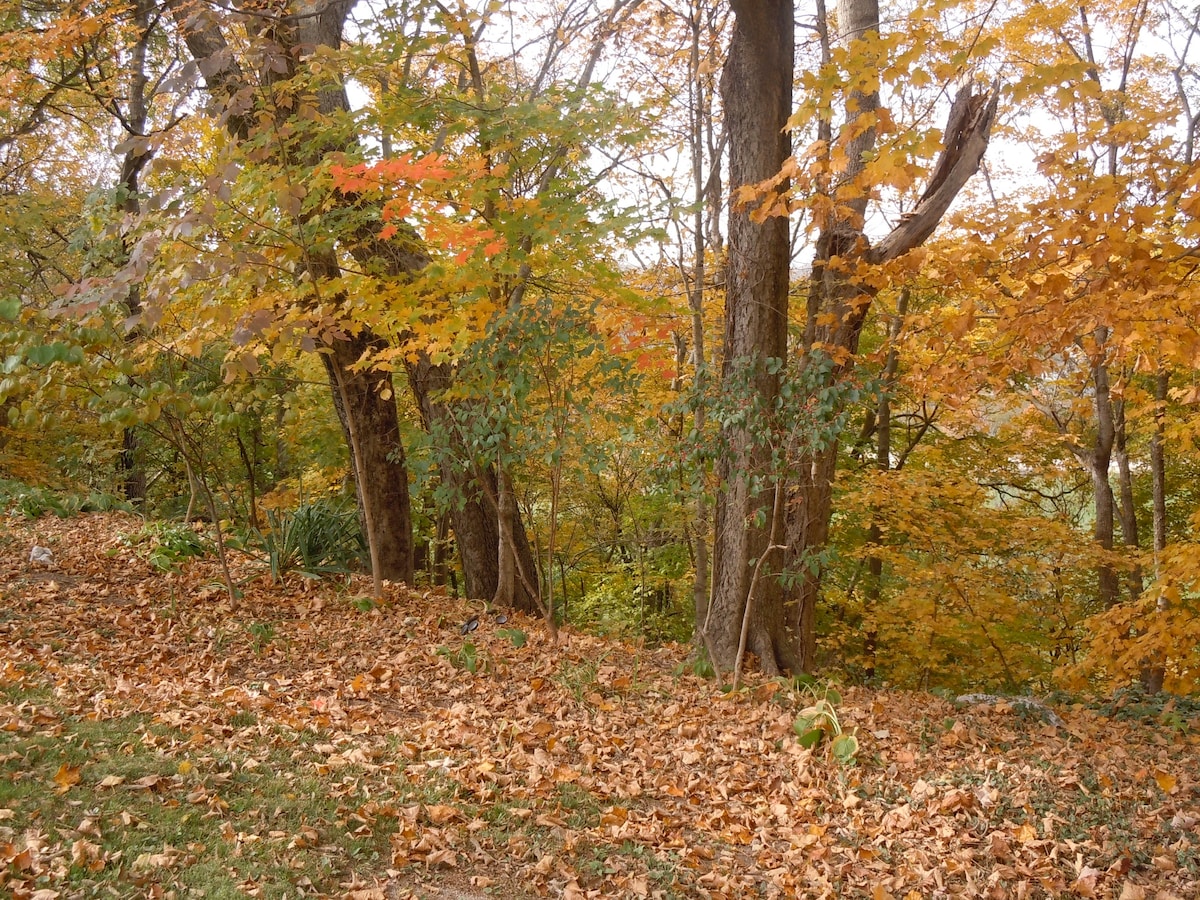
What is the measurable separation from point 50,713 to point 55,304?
1797mm

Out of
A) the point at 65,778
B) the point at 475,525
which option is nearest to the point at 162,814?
the point at 65,778

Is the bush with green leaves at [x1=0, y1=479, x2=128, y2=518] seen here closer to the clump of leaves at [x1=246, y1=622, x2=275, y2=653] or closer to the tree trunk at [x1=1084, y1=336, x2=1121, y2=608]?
the clump of leaves at [x1=246, y1=622, x2=275, y2=653]

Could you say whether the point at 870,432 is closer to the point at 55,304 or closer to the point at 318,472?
the point at 318,472

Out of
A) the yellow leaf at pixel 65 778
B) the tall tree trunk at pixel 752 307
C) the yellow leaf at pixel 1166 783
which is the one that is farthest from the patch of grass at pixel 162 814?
the yellow leaf at pixel 1166 783

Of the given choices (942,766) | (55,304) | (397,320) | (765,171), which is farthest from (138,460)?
(942,766)

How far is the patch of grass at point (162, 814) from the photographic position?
2.49 m

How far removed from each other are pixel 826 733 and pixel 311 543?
472cm

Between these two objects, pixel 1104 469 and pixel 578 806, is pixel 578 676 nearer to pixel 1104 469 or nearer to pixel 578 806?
pixel 578 806

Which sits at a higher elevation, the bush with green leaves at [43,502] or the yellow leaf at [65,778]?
the bush with green leaves at [43,502]

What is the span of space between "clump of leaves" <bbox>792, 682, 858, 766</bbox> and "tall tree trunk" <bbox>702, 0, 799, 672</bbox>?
1262mm

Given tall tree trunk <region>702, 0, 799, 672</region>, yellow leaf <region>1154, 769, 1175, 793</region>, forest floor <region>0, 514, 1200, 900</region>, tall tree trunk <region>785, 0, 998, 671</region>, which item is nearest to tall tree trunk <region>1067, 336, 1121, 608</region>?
forest floor <region>0, 514, 1200, 900</region>

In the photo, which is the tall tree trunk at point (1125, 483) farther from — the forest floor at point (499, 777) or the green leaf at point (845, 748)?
the green leaf at point (845, 748)

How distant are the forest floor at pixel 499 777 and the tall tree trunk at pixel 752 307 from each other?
24.7 inches

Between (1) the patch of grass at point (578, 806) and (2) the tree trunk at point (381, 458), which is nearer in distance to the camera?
(1) the patch of grass at point (578, 806)
